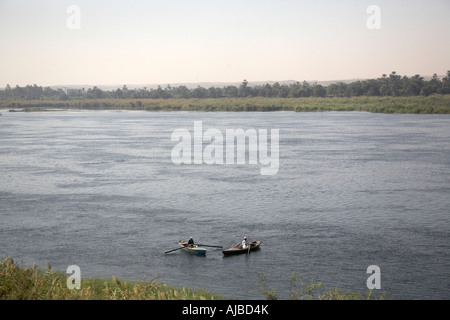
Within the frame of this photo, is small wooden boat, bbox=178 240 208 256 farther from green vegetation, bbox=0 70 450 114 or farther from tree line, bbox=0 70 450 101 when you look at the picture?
tree line, bbox=0 70 450 101

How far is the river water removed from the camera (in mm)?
21750

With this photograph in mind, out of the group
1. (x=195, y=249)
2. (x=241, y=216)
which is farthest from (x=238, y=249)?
(x=241, y=216)

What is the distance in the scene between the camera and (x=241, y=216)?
30.0 metres

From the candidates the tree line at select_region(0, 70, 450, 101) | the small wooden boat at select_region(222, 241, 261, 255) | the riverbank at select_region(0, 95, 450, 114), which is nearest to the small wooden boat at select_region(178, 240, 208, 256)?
the small wooden boat at select_region(222, 241, 261, 255)

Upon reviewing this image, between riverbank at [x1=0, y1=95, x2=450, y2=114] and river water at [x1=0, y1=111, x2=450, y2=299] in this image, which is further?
riverbank at [x1=0, y1=95, x2=450, y2=114]

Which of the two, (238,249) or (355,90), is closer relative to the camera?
(238,249)

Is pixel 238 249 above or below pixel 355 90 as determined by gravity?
below

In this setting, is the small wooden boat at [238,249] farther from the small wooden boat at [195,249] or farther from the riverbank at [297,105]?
the riverbank at [297,105]

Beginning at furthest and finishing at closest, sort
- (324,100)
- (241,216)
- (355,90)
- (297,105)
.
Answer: (355,90)
(324,100)
(297,105)
(241,216)

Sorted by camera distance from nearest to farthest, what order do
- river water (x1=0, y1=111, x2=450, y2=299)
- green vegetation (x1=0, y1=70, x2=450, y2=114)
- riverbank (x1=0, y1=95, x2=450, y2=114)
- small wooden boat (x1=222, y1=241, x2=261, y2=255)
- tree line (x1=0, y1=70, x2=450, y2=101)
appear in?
river water (x1=0, y1=111, x2=450, y2=299), small wooden boat (x1=222, y1=241, x2=261, y2=255), riverbank (x1=0, y1=95, x2=450, y2=114), green vegetation (x1=0, y1=70, x2=450, y2=114), tree line (x1=0, y1=70, x2=450, y2=101)

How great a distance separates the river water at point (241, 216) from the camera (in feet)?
71.4

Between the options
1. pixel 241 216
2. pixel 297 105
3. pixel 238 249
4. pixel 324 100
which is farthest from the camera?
pixel 324 100

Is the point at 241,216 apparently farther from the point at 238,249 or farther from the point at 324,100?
the point at 324,100

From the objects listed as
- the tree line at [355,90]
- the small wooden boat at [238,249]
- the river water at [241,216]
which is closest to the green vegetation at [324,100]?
the tree line at [355,90]
